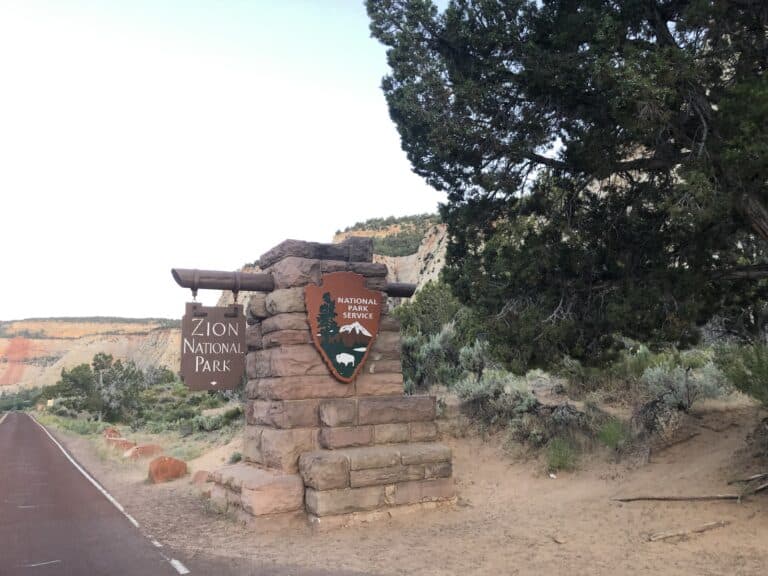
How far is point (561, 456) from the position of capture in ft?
33.0

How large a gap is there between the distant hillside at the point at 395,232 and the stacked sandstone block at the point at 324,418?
5654 cm

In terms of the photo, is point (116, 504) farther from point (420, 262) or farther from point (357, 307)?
point (420, 262)

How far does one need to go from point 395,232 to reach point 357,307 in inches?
2705

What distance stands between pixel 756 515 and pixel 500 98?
6.01 meters

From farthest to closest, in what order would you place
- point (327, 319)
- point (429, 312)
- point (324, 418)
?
1. point (429, 312)
2. point (327, 319)
3. point (324, 418)

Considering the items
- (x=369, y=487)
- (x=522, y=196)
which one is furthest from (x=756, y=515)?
(x=522, y=196)

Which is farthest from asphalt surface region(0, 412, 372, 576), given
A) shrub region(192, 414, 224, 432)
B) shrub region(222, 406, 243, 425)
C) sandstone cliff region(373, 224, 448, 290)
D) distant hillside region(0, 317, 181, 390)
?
distant hillside region(0, 317, 181, 390)

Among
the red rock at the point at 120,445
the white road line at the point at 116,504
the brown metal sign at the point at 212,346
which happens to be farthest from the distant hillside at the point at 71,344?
the brown metal sign at the point at 212,346

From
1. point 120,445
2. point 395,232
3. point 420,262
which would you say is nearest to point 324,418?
point 120,445

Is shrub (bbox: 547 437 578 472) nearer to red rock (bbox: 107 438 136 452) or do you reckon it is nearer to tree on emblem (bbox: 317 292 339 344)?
tree on emblem (bbox: 317 292 339 344)

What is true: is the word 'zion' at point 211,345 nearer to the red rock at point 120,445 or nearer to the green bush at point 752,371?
the green bush at point 752,371

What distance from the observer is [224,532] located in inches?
296

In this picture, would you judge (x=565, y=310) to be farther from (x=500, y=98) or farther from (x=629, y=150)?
(x=500, y=98)

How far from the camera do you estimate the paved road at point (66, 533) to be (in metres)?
6.40
